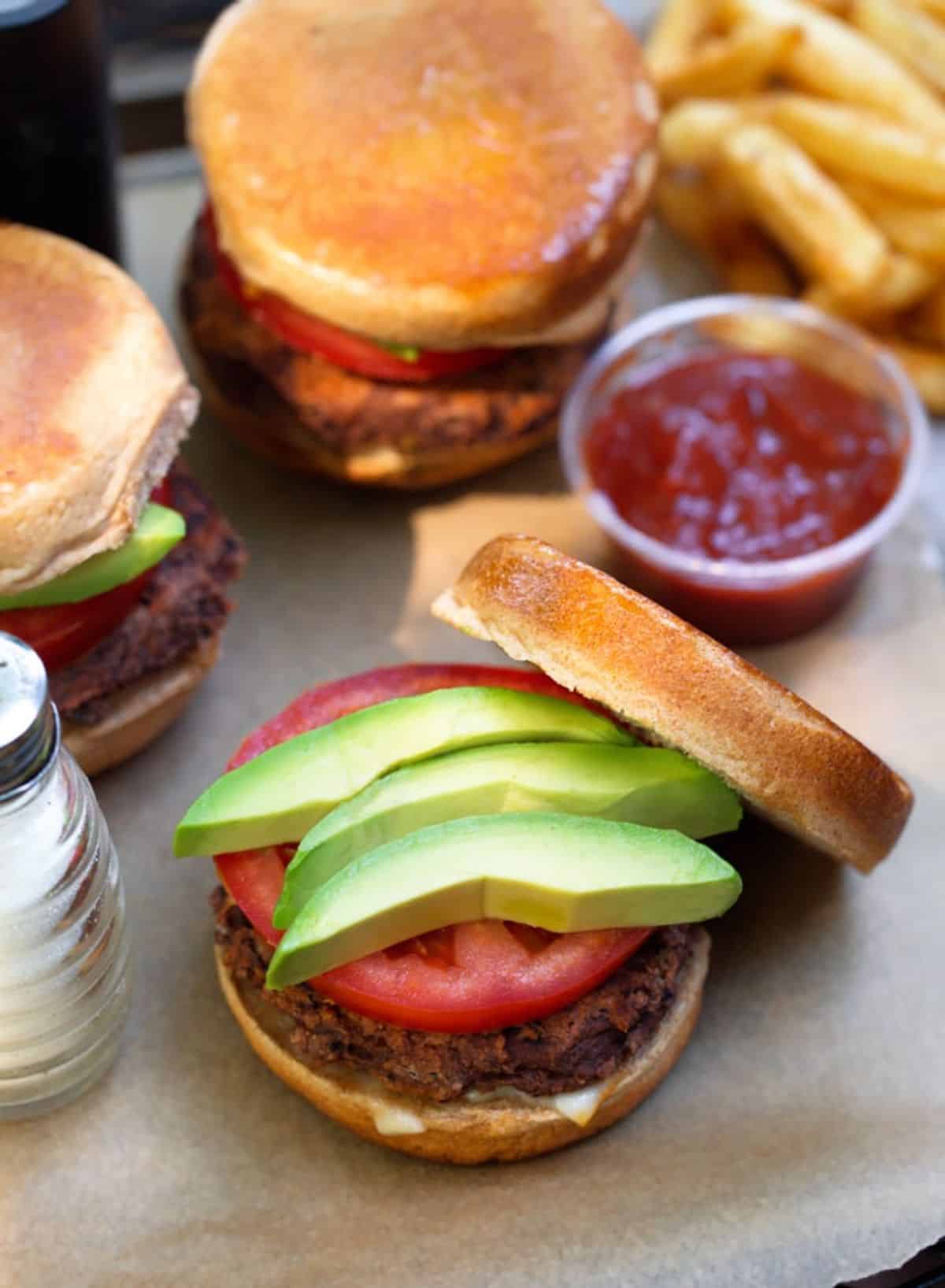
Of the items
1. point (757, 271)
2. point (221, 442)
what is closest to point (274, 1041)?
point (221, 442)

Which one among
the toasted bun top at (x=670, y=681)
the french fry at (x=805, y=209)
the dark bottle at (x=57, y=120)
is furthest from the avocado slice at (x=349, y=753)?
the french fry at (x=805, y=209)

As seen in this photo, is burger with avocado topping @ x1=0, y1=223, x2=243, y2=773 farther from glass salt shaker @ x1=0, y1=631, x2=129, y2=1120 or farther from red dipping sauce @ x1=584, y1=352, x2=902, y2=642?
red dipping sauce @ x1=584, y1=352, x2=902, y2=642

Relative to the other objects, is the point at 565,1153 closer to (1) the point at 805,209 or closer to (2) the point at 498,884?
(2) the point at 498,884

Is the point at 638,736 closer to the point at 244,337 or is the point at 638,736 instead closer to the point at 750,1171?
the point at 750,1171

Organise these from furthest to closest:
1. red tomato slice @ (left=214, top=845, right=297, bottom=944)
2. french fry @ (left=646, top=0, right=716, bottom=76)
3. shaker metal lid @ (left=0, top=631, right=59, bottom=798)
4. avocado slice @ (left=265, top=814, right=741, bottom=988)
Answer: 1. french fry @ (left=646, top=0, right=716, bottom=76)
2. red tomato slice @ (left=214, top=845, right=297, bottom=944)
3. avocado slice @ (left=265, top=814, right=741, bottom=988)
4. shaker metal lid @ (left=0, top=631, right=59, bottom=798)

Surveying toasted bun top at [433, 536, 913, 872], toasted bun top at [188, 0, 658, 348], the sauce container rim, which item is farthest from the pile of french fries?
toasted bun top at [433, 536, 913, 872]

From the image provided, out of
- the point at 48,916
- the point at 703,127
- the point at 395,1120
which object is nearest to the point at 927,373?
the point at 703,127
